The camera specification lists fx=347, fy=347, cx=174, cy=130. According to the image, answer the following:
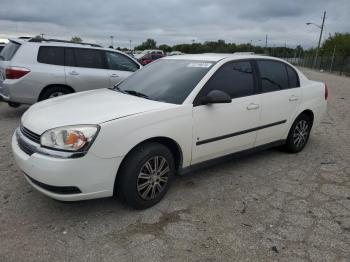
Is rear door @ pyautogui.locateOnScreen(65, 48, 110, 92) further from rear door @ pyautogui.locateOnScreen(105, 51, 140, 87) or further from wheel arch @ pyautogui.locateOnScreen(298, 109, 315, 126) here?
wheel arch @ pyautogui.locateOnScreen(298, 109, 315, 126)

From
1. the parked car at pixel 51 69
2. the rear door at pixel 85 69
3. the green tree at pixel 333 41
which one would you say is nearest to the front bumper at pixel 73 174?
the parked car at pixel 51 69

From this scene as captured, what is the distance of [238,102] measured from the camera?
4363mm

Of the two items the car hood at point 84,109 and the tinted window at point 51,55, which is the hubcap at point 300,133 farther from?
the tinted window at point 51,55

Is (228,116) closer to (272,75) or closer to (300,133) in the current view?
(272,75)

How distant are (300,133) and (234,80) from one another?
189 centimetres

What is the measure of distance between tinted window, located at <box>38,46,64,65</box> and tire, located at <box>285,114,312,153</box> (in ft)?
16.9

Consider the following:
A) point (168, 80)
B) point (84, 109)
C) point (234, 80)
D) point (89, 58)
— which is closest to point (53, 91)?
point (89, 58)

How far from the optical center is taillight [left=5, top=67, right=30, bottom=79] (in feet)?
23.3

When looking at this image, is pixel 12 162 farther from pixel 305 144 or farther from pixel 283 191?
pixel 305 144

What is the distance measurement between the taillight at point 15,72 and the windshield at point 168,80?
3.39 metres

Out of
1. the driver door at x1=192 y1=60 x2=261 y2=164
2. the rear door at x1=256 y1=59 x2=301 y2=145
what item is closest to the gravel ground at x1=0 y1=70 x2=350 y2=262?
the driver door at x1=192 y1=60 x2=261 y2=164

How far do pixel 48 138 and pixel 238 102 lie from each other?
2.34 meters

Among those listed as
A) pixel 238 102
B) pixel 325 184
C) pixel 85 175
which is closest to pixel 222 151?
pixel 238 102

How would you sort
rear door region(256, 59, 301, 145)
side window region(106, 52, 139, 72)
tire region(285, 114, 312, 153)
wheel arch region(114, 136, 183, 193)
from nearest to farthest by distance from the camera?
wheel arch region(114, 136, 183, 193), rear door region(256, 59, 301, 145), tire region(285, 114, 312, 153), side window region(106, 52, 139, 72)
